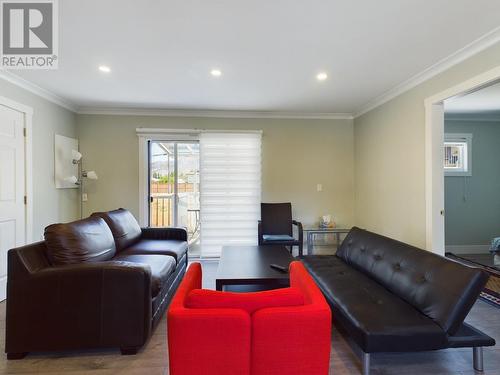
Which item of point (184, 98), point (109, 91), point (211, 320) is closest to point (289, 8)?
point (211, 320)

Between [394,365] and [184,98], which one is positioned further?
[184,98]

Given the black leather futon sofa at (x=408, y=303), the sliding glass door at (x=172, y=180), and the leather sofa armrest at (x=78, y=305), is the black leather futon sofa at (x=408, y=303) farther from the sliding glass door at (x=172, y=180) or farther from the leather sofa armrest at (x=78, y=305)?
the sliding glass door at (x=172, y=180)

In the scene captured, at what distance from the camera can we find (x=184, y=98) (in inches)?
155

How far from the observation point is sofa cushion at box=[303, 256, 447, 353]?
5.25 ft

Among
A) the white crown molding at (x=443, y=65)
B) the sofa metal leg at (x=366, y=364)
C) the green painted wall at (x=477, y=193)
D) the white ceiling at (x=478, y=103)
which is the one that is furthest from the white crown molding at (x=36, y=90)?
the green painted wall at (x=477, y=193)

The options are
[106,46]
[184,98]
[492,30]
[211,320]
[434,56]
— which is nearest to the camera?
[211,320]

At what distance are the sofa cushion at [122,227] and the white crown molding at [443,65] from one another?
384 centimetres

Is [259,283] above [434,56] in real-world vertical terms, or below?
below

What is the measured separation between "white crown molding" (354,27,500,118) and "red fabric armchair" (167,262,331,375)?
2663 mm

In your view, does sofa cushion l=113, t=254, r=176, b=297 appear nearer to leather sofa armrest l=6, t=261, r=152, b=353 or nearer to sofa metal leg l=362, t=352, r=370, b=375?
leather sofa armrest l=6, t=261, r=152, b=353

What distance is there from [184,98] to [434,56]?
302 centimetres

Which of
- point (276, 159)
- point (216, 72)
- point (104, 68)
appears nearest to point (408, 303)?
point (216, 72)

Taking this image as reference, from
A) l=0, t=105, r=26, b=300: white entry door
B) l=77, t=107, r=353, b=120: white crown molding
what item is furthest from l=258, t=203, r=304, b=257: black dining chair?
l=0, t=105, r=26, b=300: white entry door

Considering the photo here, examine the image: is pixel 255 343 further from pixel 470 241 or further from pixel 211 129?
pixel 470 241
